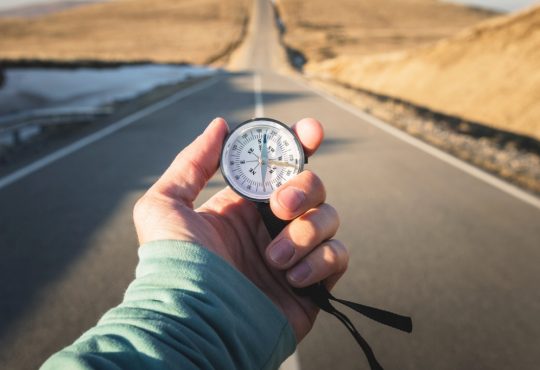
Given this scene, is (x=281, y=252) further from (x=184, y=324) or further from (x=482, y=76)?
(x=482, y=76)

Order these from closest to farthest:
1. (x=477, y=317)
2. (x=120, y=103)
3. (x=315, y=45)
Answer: (x=477, y=317) < (x=120, y=103) < (x=315, y=45)

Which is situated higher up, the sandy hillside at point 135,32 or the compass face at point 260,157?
the compass face at point 260,157

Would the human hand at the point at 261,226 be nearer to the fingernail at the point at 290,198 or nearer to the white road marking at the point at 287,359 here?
the fingernail at the point at 290,198

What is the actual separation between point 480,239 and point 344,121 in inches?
254

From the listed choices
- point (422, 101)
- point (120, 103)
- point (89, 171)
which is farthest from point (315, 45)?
point (89, 171)

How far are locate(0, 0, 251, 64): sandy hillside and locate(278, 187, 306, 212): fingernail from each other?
4200cm

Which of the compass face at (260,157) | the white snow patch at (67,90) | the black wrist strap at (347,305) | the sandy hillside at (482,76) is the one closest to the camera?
the black wrist strap at (347,305)

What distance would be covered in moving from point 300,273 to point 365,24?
307 feet

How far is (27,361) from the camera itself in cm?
231

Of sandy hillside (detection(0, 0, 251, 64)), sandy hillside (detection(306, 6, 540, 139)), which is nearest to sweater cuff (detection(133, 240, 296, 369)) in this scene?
sandy hillside (detection(306, 6, 540, 139))

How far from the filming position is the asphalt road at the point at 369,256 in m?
2.49

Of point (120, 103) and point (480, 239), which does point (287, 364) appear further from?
point (120, 103)

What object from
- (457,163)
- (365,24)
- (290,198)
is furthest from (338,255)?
(365,24)

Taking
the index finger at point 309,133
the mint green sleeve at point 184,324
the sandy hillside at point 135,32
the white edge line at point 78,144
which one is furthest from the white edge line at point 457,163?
the sandy hillside at point 135,32
